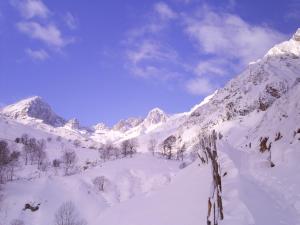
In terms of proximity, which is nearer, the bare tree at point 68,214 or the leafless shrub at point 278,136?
the leafless shrub at point 278,136

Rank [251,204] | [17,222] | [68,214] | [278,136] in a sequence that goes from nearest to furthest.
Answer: [251,204] → [278,136] → [17,222] → [68,214]

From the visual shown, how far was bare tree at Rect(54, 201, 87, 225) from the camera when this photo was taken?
7765 cm

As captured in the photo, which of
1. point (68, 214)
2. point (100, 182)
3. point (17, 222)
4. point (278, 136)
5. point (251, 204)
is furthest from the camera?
point (100, 182)

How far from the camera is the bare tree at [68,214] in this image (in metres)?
77.7

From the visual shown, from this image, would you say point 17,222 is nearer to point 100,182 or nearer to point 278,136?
point 100,182

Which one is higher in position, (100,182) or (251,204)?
(100,182)

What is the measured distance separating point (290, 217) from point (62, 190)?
86446 millimetres

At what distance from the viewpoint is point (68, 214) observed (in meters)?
84.0

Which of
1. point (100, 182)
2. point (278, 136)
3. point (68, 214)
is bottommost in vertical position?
point (68, 214)

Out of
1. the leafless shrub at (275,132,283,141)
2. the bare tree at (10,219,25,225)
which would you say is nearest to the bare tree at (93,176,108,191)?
the bare tree at (10,219,25,225)

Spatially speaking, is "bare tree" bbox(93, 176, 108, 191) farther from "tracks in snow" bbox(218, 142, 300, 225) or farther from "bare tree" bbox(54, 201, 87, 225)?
"tracks in snow" bbox(218, 142, 300, 225)

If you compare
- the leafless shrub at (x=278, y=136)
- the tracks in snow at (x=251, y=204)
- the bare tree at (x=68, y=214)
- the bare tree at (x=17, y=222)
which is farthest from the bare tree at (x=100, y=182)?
the tracks in snow at (x=251, y=204)

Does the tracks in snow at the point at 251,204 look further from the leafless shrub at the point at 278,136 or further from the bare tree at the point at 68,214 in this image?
the bare tree at the point at 68,214

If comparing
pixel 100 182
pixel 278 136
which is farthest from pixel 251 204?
pixel 100 182
